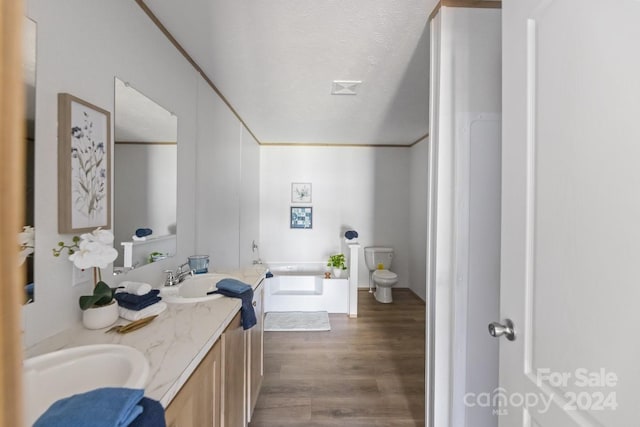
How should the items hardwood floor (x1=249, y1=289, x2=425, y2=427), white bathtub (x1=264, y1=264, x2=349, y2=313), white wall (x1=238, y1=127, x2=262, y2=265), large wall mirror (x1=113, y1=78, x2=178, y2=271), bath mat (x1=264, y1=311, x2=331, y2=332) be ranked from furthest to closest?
1. white bathtub (x1=264, y1=264, x2=349, y2=313)
2. white wall (x1=238, y1=127, x2=262, y2=265)
3. bath mat (x1=264, y1=311, x2=331, y2=332)
4. hardwood floor (x1=249, y1=289, x2=425, y2=427)
5. large wall mirror (x1=113, y1=78, x2=178, y2=271)

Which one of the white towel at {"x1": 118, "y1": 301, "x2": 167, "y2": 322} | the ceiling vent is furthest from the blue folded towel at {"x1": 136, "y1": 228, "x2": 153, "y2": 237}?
the ceiling vent

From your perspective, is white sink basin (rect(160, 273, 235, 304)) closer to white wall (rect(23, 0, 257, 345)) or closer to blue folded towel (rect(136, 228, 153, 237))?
white wall (rect(23, 0, 257, 345))

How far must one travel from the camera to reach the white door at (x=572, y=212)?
515mm

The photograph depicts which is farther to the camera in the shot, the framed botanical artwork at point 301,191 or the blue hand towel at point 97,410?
the framed botanical artwork at point 301,191

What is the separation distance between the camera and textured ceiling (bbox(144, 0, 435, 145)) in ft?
4.40

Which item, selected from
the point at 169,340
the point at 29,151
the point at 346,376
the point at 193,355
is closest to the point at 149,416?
the point at 193,355

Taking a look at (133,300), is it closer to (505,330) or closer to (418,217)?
(505,330)

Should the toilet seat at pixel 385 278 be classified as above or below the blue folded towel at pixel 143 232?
below

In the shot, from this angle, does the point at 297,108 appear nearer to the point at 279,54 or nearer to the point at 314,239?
the point at 279,54

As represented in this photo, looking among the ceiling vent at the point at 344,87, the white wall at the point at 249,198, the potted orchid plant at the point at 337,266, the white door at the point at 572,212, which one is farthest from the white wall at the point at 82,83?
the potted orchid plant at the point at 337,266

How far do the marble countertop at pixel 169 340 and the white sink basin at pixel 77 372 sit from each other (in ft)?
0.16

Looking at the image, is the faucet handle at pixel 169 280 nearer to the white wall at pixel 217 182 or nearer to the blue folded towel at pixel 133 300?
the blue folded towel at pixel 133 300

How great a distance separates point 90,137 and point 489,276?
1916 mm

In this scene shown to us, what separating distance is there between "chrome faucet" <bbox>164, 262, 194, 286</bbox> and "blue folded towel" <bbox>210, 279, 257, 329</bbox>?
33 centimetres
